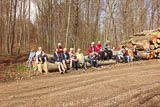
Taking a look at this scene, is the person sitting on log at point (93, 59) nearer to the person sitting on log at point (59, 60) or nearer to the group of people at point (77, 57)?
the group of people at point (77, 57)

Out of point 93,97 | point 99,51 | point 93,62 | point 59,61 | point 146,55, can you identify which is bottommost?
point 93,97

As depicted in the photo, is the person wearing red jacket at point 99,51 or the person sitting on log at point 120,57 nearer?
the person wearing red jacket at point 99,51

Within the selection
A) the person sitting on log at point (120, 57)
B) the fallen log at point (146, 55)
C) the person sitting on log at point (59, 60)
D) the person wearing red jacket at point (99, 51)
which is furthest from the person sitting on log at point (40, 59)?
the fallen log at point (146, 55)

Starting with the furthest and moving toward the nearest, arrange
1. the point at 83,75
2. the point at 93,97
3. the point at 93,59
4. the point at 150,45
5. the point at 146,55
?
the point at 150,45
the point at 146,55
the point at 93,59
the point at 83,75
the point at 93,97

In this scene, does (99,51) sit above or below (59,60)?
above

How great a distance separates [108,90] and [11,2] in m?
14.4

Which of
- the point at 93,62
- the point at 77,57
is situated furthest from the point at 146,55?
the point at 77,57

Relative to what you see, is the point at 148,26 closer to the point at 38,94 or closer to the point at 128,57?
the point at 128,57

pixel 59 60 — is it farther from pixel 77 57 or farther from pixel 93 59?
pixel 93 59

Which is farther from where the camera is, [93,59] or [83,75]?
[93,59]

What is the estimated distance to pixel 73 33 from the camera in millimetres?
14516

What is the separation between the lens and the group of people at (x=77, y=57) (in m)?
7.96

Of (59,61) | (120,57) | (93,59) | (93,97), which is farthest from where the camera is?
(120,57)

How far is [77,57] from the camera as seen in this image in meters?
8.62
